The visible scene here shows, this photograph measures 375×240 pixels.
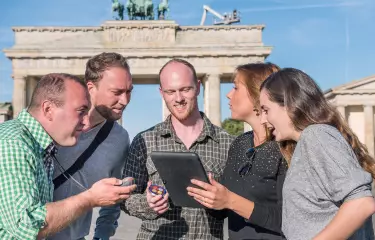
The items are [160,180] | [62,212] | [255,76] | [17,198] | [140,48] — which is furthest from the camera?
[140,48]

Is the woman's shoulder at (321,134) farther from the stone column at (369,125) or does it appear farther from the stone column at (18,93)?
the stone column at (369,125)

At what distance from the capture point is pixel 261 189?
4234mm

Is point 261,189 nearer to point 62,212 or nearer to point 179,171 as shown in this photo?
point 179,171

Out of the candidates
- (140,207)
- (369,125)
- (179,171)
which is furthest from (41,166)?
(369,125)

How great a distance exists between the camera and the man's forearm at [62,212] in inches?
125

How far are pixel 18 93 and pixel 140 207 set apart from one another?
140ft

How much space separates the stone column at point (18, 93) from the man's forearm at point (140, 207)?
42.1 meters

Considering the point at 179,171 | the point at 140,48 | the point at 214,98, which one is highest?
the point at 140,48

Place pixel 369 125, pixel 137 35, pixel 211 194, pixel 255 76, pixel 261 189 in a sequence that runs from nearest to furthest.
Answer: pixel 211 194 → pixel 261 189 → pixel 255 76 → pixel 137 35 → pixel 369 125

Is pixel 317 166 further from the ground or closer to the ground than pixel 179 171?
further from the ground

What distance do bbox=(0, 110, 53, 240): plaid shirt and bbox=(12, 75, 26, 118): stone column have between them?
43350 mm

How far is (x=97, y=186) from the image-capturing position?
11.7ft

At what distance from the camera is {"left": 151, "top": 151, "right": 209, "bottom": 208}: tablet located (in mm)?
3840

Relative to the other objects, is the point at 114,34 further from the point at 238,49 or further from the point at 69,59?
the point at 238,49
